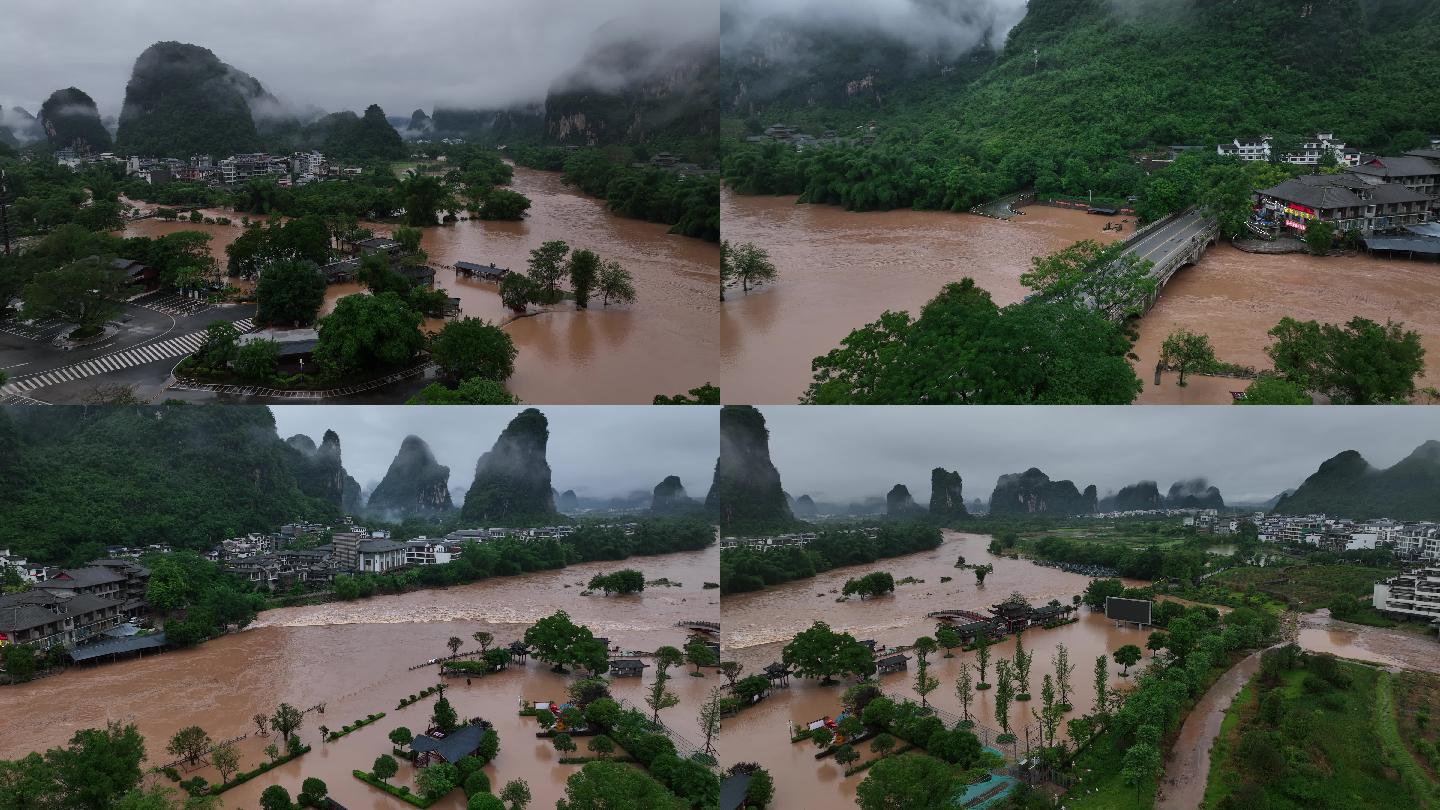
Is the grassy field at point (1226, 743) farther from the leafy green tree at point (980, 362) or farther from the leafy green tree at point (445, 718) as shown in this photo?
the leafy green tree at point (445, 718)

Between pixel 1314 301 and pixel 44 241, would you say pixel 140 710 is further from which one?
pixel 1314 301

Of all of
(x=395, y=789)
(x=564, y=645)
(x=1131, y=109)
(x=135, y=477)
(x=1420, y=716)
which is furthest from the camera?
(x=1131, y=109)

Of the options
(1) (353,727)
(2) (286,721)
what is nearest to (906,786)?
(1) (353,727)

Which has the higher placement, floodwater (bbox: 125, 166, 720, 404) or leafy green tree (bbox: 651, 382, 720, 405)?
floodwater (bbox: 125, 166, 720, 404)

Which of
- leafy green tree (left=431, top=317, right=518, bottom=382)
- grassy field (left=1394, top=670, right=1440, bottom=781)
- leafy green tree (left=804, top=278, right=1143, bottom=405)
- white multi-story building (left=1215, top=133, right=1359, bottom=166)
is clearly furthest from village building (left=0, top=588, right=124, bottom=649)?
white multi-story building (left=1215, top=133, right=1359, bottom=166)

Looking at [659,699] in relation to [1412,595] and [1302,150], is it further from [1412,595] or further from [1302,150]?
[1302,150]

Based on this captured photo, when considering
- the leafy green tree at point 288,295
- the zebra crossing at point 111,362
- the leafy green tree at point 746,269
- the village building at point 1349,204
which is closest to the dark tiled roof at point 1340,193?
the village building at point 1349,204

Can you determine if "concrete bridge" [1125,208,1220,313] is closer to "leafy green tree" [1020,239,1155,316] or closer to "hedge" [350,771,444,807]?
"leafy green tree" [1020,239,1155,316]
